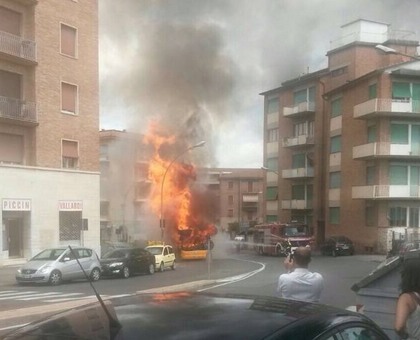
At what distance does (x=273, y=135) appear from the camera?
19.6m

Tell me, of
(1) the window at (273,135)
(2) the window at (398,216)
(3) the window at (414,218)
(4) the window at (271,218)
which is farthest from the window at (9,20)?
(3) the window at (414,218)

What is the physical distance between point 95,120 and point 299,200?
35.1 feet

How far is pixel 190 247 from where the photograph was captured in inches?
1194

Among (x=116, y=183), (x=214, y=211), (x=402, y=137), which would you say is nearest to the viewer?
(x=116, y=183)

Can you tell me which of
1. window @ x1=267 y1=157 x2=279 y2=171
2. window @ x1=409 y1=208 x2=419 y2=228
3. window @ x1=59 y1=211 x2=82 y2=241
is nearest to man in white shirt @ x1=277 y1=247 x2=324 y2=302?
window @ x1=59 y1=211 x2=82 y2=241

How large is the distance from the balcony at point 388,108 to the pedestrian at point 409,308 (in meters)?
24.2

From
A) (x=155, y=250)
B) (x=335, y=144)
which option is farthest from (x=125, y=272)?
(x=335, y=144)

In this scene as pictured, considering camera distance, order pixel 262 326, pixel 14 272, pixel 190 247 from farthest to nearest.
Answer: pixel 190 247
pixel 14 272
pixel 262 326

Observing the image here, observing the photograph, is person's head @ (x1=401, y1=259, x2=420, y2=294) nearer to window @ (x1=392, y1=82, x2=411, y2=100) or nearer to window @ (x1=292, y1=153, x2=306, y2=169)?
window @ (x1=292, y1=153, x2=306, y2=169)

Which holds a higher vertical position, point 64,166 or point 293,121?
point 293,121

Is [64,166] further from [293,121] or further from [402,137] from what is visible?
[402,137]

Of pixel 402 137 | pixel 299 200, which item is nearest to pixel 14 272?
pixel 299 200

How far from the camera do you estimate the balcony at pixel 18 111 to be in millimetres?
13962

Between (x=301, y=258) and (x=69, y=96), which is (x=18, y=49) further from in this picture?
(x=301, y=258)
